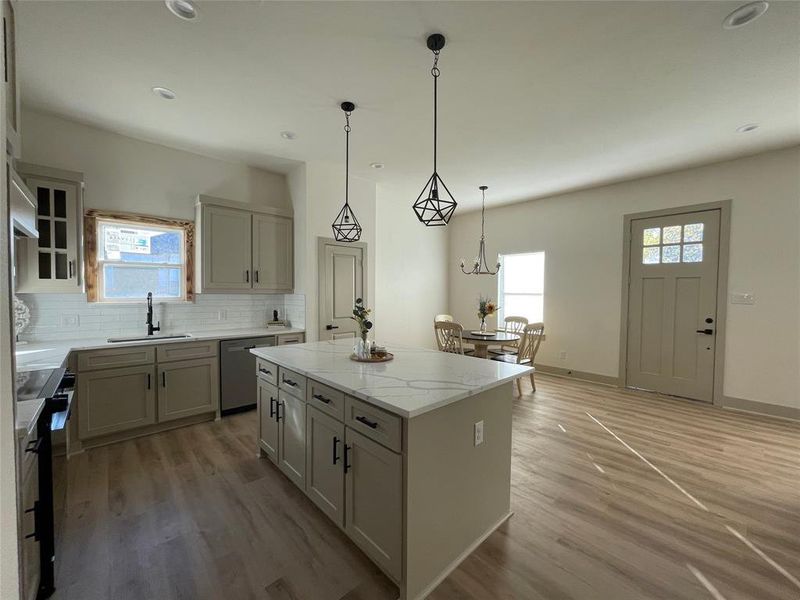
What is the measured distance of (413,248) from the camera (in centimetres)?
643

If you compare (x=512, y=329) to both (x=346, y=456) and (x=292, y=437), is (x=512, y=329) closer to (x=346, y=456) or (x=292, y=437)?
(x=292, y=437)

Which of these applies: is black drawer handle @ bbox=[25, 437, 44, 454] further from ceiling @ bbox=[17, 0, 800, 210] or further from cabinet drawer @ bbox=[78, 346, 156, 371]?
ceiling @ bbox=[17, 0, 800, 210]

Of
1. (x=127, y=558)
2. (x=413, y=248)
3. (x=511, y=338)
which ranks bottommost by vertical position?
(x=127, y=558)

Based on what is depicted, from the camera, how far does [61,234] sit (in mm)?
2957

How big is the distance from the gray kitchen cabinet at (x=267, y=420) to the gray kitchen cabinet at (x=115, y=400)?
1.25 m

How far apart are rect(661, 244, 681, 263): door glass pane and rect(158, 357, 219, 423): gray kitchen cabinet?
5528 mm

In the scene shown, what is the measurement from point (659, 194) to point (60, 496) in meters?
6.61

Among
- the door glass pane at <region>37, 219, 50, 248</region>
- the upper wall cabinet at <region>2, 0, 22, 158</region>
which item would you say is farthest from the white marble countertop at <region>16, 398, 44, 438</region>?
the door glass pane at <region>37, 219, 50, 248</region>

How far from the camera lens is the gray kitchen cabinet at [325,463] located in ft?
6.19

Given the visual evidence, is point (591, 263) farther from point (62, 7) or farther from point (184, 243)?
point (62, 7)

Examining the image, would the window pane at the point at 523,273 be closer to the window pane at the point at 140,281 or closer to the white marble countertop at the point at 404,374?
the white marble countertop at the point at 404,374

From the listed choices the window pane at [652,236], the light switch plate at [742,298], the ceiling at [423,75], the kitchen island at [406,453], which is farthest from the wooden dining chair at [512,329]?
the kitchen island at [406,453]

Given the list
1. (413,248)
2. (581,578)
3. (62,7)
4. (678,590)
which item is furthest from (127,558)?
(413,248)

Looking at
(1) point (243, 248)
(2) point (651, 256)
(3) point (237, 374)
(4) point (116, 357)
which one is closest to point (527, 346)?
(2) point (651, 256)
